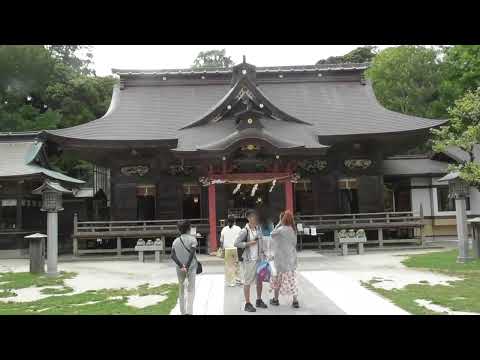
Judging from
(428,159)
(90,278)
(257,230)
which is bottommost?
(90,278)

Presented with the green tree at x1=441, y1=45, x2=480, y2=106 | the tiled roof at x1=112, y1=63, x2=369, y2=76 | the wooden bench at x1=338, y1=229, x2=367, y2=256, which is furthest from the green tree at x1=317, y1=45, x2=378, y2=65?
the wooden bench at x1=338, y1=229, x2=367, y2=256

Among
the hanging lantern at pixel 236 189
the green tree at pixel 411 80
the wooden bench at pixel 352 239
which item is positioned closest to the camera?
the wooden bench at pixel 352 239

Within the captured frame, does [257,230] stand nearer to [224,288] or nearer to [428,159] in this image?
[224,288]

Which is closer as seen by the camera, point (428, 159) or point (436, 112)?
point (428, 159)

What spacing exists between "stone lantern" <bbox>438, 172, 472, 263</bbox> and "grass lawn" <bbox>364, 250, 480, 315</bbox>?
387mm

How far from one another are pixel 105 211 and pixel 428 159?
20.4 metres

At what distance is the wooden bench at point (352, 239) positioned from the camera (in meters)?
17.2

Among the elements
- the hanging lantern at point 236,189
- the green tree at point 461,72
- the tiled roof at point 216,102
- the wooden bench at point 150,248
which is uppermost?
the green tree at point 461,72

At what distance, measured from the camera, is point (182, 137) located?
19625 mm

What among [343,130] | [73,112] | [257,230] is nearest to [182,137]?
[343,130]

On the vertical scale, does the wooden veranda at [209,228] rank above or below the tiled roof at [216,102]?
below

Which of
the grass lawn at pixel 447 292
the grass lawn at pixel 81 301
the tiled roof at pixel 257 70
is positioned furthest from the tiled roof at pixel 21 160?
the grass lawn at pixel 447 292

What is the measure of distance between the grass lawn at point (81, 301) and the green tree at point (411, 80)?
3076 cm

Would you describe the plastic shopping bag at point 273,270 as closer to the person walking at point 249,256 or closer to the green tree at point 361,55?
the person walking at point 249,256
